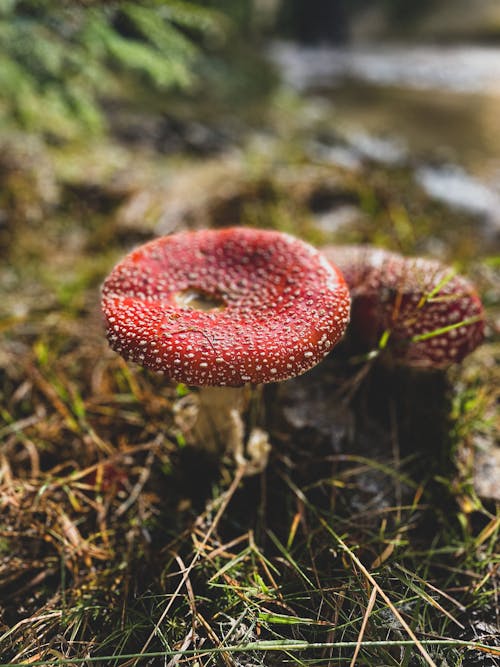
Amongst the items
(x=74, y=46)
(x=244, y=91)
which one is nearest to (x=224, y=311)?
(x=74, y=46)

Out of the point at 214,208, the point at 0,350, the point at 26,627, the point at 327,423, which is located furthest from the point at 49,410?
the point at 214,208

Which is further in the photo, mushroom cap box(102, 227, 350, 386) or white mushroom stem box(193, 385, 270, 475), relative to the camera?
white mushroom stem box(193, 385, 270, 475)

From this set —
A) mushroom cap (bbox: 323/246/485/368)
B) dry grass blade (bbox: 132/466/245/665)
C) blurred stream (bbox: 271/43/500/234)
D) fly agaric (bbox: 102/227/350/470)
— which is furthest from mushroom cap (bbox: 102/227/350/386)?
blurred stream (bbox: 271/43/500/234)

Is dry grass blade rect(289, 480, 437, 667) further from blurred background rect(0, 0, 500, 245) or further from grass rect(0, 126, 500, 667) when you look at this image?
blurred background rect(0, 0, 500, 245)

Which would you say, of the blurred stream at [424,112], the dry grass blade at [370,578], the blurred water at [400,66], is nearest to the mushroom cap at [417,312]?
the dry grass blade at [370,578]

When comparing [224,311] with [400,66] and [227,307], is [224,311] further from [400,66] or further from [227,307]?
[400,66]

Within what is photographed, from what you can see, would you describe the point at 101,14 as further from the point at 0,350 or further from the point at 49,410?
the point at 49,410
